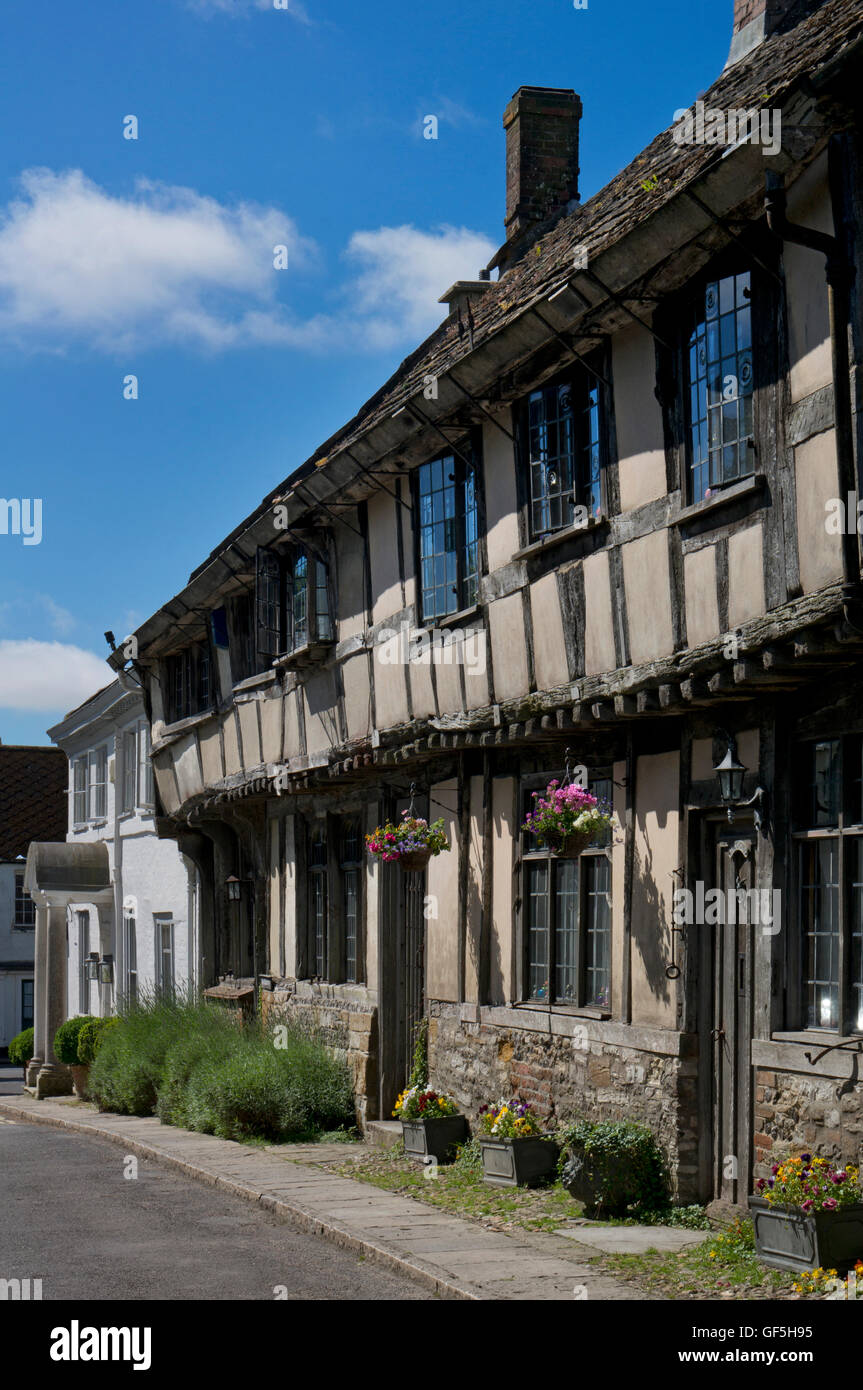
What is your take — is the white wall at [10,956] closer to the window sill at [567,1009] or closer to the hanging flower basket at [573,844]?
the window sill at [567,1009]

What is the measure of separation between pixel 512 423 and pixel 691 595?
3326mm

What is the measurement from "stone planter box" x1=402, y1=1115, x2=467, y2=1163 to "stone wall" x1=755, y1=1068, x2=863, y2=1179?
4271 millimetres

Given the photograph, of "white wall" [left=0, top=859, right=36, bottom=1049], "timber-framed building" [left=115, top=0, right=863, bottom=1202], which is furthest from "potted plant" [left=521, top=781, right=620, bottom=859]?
"white wall" [left=0, top=859, right=36, bottom=1049]

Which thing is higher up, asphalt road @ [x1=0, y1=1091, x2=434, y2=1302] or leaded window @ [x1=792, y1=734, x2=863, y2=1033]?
leaded window @ [x1=792, y1=734, x2=863, y2=1033]

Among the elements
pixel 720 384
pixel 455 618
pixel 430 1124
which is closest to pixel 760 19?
pixel 720 384

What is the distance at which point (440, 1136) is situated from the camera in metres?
12.8

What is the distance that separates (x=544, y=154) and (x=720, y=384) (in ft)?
29.0

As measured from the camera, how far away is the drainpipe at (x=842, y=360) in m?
A: 7.68

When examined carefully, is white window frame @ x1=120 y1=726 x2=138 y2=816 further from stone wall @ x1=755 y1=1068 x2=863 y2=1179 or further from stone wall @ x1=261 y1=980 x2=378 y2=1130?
stone wall @ x1=755 y1=1068 x2=863 y2=1179

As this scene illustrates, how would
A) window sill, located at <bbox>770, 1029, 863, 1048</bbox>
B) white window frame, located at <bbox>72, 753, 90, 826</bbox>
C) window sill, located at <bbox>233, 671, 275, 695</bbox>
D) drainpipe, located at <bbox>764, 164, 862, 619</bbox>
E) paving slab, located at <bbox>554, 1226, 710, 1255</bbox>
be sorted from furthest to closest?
white window frame, located at <bbox>72, 753, 90, 826</bbox>, window sill, located at <bbox>233, 671, 275, 695</bbox>, paving slab, located at <bbox>554, 1226, 710, 1255</bbox>, window sill, located at <bbox>770, 1029, 863, 1048</bbox>, drainpipe, located at <bbox>764, 164, 862, 619</bbox>

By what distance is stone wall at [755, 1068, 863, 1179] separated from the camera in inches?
317
